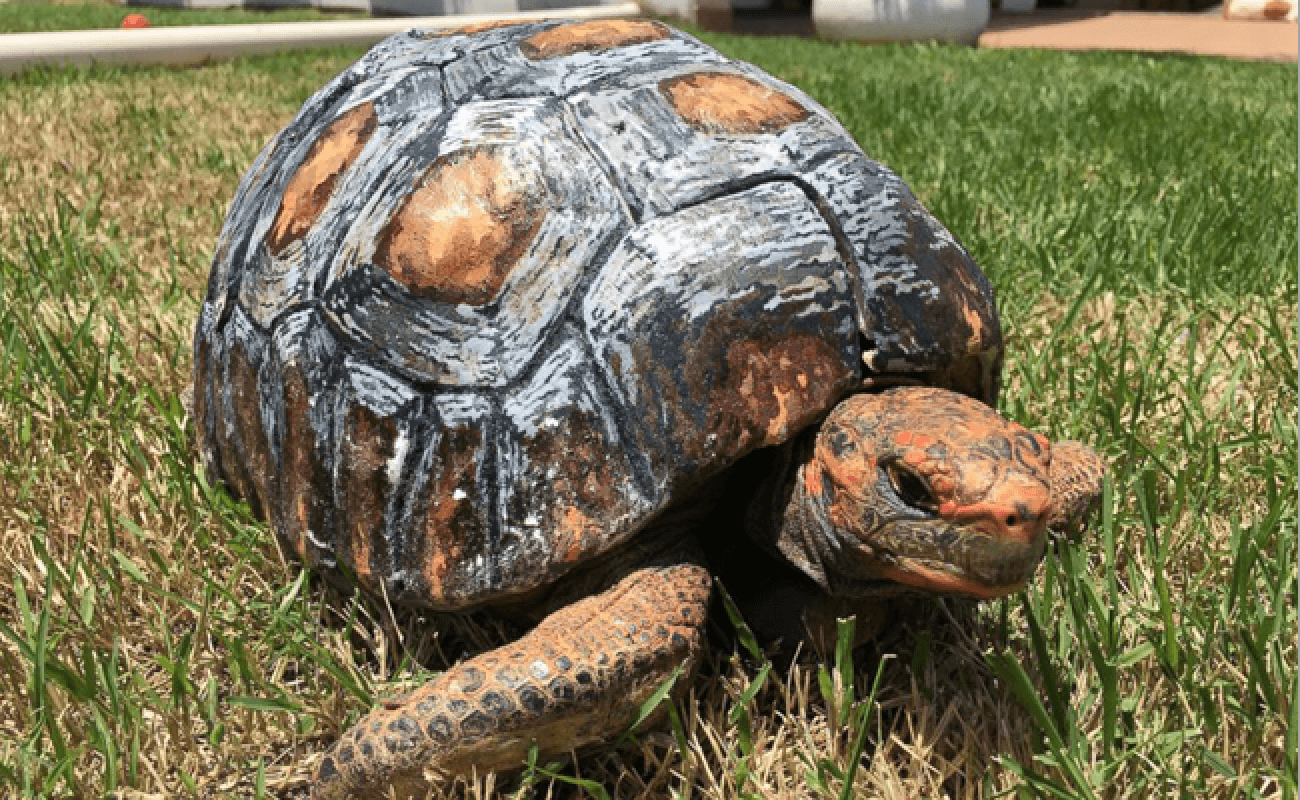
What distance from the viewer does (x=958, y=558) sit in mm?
1388

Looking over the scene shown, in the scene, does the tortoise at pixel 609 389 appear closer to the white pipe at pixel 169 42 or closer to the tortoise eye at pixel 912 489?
the tortoise eye at pixel 912 489

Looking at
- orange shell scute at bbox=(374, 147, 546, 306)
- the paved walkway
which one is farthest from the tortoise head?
the paved walkway

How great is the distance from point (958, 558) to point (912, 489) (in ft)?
0.33

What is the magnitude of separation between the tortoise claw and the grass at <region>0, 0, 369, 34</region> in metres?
10.3

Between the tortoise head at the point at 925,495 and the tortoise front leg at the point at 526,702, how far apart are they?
246mm

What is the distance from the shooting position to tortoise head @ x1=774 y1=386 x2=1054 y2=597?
4.42 feet

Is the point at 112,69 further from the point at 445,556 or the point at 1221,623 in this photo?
the point at 1221,623

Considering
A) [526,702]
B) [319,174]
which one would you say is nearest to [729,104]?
[319,174]

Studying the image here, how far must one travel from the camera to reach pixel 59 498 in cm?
220

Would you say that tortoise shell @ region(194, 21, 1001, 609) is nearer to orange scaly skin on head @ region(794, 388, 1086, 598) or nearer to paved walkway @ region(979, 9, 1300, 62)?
orange scaly skin on head @ region(794, 388, 1086, 598)

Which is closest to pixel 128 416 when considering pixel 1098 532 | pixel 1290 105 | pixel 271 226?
pixel 271 226

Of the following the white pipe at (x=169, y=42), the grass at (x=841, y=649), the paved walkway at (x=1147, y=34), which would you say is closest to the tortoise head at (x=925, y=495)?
the grass at (x=841, y=649)

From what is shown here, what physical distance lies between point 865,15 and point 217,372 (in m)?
10.1

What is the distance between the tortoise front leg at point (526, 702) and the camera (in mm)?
1425
